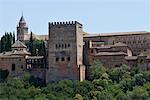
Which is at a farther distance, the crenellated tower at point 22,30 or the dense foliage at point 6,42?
the crenellated tower at point 22,30

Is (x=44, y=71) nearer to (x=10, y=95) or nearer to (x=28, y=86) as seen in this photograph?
Result: (x=28, y=86)

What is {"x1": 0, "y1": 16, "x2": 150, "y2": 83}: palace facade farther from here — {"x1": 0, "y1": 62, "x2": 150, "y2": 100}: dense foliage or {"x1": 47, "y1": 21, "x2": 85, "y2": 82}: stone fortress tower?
{"x1": 0, "y1": 62, "x2": 150, "y2": 100}: dense foliage

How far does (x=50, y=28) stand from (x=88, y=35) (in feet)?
22.6

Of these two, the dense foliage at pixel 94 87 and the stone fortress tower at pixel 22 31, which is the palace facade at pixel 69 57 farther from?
the stone fortress tower at pixel 22 31

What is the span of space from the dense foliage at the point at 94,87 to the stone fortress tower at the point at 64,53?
0.67 m

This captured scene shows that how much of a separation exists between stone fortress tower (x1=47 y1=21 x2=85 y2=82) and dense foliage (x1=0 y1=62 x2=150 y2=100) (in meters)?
0.67

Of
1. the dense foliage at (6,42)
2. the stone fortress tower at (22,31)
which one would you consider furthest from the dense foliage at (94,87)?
the stone fortress tower at (22,31)

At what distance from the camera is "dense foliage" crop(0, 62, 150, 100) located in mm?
31062

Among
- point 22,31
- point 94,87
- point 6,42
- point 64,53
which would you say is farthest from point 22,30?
point 94,87

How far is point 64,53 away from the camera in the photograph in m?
34.2

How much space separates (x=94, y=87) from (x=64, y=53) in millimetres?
2940

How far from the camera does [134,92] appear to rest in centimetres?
3083

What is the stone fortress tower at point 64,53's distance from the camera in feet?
111

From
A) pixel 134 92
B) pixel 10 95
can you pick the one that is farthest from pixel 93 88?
pixel 10 95
